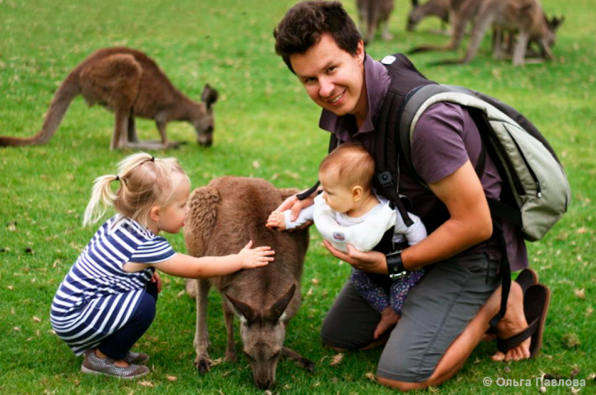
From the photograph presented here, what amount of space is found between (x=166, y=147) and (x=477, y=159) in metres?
5.60

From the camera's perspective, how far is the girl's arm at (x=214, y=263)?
11.9 ft

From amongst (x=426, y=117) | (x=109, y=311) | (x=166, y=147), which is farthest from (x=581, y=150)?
(x=109, y=311)

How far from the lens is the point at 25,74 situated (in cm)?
1013

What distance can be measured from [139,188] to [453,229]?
1663mm

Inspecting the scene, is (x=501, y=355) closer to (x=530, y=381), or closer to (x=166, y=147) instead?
(x=530, y=381)

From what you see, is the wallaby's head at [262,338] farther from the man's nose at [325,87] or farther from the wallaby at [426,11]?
the wallaby at [426,11]

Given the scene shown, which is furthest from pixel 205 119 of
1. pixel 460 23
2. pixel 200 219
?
pixel 460 23

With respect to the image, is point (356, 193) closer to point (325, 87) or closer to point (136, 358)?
point (325, 87)

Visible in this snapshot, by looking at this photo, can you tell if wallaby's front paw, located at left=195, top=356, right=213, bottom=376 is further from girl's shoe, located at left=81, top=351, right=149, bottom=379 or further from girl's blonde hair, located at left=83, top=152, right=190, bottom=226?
girl's blonde hair, located at left=83, top=152, right=190, bottom=226

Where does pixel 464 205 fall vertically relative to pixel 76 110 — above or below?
above

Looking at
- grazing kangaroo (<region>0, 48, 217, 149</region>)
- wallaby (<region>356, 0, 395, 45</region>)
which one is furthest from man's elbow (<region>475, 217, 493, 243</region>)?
wallaby (<region>356, 0, 395, 45</region>)

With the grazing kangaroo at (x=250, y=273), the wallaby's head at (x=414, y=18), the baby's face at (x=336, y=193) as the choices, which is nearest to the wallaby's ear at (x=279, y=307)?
the grazing kangaroo at (x=250, y=273)

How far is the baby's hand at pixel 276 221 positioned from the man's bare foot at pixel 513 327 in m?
1.47

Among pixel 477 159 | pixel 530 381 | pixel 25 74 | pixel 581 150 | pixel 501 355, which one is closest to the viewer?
pixel 477 159
